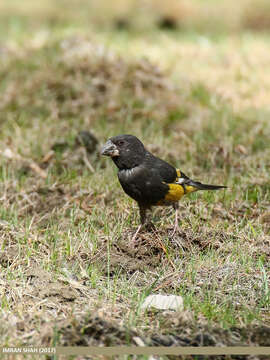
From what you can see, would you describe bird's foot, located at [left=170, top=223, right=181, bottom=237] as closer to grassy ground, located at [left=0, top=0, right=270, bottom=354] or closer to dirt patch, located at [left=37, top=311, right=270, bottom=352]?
grassy ground, located at [left=0, top=0, right=270, bottom=354]

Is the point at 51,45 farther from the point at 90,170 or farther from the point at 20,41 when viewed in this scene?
the point at 90,170

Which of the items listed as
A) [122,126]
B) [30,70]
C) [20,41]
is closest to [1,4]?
[20,41]

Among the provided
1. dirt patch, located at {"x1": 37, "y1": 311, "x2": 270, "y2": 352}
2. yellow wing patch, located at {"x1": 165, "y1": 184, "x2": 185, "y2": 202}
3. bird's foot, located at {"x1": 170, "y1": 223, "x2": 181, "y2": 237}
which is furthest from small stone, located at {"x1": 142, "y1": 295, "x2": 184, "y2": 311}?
yellow wing patch, located at {"x1": 165, "y1": 184, "x2": 185, "y2": 202}

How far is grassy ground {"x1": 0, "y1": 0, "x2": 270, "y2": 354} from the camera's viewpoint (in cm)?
293

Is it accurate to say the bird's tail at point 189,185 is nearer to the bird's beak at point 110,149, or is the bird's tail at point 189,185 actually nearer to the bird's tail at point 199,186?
the bird's tail at point 199,186

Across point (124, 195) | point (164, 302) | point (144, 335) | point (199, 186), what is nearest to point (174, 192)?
point (199, 186)

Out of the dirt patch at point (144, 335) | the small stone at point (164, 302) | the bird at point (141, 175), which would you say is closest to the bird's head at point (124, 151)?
the bird at point (141, 175)

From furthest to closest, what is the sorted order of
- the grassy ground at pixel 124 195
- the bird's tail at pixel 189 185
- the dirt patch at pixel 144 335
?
the bird's tail at pixel 189 185 < the grassy ground at pixel 124 195 < the dirt patch at pixel 144 335

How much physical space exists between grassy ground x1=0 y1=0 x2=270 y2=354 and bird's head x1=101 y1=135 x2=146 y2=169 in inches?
20.8

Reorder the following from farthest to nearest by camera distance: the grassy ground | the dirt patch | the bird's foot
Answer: the bird's foot < the grassy ground < the dirt patch

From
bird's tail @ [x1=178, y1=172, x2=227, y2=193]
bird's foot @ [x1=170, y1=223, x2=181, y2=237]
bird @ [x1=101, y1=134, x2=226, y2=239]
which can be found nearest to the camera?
bird @ [x1=101, y1=134, x2=226, y2=239]

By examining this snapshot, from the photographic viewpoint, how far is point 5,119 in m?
6.84

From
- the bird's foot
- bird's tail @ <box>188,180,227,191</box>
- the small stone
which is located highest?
bird's tail @ <box>188,180,227,191</box>

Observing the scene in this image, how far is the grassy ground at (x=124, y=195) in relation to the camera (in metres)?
2.93
